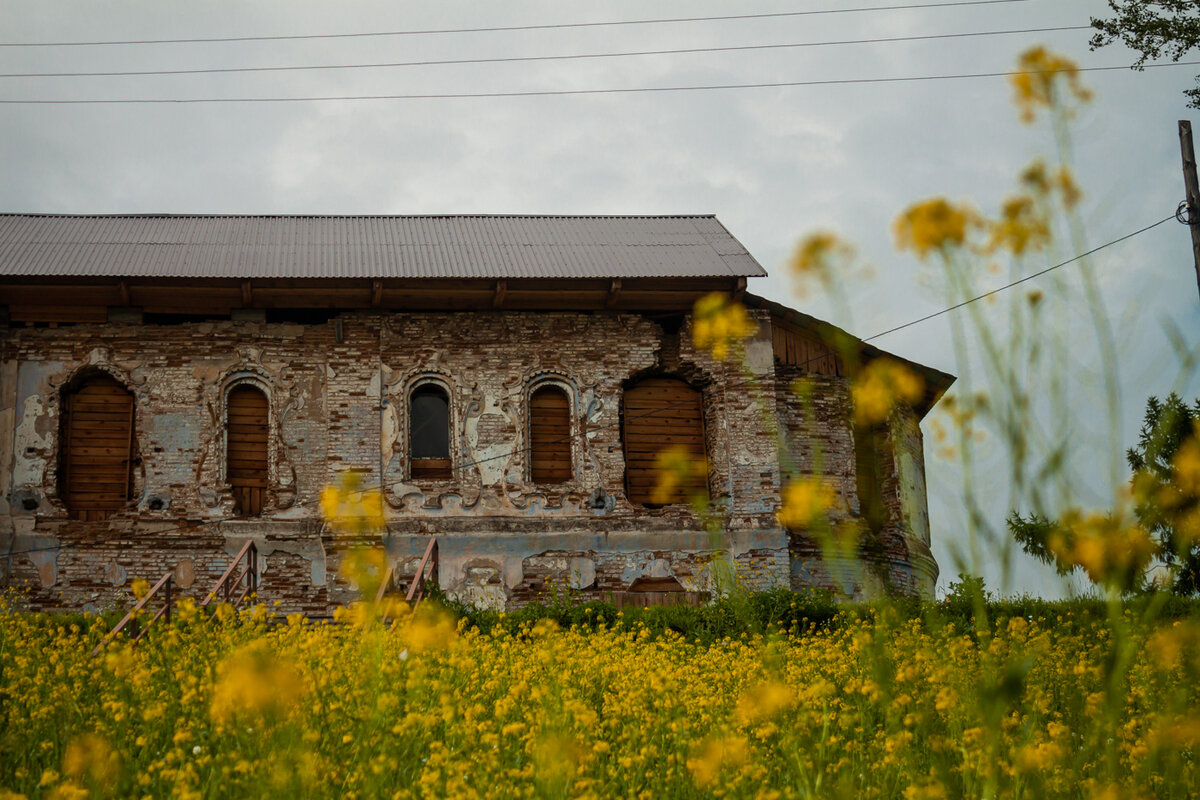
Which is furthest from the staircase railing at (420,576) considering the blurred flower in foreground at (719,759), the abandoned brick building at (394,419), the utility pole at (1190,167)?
the utility pole at (1190,167)

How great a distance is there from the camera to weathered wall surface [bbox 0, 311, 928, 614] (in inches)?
674

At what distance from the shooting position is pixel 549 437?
18.4 m

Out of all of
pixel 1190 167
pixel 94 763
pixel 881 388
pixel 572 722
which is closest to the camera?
pixel 881 388

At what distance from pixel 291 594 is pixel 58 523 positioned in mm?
3319

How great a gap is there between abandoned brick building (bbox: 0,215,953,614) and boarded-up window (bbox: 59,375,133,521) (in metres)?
0.03

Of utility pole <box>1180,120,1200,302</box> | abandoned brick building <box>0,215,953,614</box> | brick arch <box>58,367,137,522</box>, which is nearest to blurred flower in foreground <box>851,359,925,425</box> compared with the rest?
utility pole <box>1180,120,1200,302</box>

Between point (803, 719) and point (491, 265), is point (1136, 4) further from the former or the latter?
point (803, 719)

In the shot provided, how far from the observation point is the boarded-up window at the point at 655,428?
18.4 m

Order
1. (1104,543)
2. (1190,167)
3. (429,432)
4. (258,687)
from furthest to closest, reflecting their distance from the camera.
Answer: (429,432), (1190,167), (258,687), (1104,543)

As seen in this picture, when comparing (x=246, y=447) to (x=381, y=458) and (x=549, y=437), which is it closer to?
(x=381, y=458)

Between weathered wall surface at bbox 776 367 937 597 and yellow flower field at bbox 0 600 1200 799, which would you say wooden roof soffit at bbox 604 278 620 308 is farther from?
yellow flower field at bbox 0 600 1200 799

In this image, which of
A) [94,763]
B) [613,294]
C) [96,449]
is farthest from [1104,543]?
[96,449]

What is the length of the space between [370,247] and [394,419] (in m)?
3.22

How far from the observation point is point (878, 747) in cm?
685
